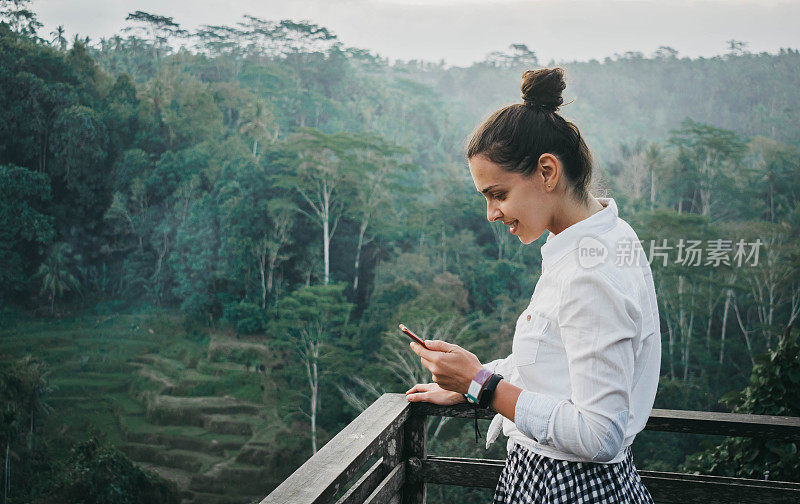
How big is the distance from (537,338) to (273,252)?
44.6 feet

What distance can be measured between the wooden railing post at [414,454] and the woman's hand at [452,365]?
14.2 inches

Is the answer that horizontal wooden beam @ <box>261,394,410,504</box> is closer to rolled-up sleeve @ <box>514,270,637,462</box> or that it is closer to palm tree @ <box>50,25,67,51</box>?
rolled-up sleeve @ <box>514,270,637,462</box>

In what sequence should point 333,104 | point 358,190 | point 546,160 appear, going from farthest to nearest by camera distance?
point 333,104
point 358,190
point 546,160

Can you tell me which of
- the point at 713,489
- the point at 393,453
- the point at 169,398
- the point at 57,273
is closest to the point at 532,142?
the point at 393,453

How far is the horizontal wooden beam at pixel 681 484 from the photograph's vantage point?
1.09 meters

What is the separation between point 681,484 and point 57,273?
14303mm

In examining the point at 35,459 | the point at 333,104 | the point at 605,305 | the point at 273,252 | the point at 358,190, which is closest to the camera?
the point at 605,305

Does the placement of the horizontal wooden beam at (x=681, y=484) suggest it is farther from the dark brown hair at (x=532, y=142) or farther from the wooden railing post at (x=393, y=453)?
the dark brown hair at (x=532, y=142)

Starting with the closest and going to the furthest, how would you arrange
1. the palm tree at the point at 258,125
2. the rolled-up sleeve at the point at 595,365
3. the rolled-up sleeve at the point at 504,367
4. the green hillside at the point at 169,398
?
the rolled-up sleeve at the point at 595,365 → the rolled-up sleeve at the point at 504,367 → the green hillside at the point at 169,398 → the palm tree at the point at 258,125

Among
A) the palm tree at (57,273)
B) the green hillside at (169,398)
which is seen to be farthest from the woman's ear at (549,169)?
the palm tree at (57,273)

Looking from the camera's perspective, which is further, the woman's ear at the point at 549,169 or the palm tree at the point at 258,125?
the palm tree at the point at 258,125

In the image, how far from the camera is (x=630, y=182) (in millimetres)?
16281

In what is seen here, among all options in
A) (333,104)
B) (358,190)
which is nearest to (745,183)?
(358,190)

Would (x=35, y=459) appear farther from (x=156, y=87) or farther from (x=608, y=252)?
(x=608, y=252)
